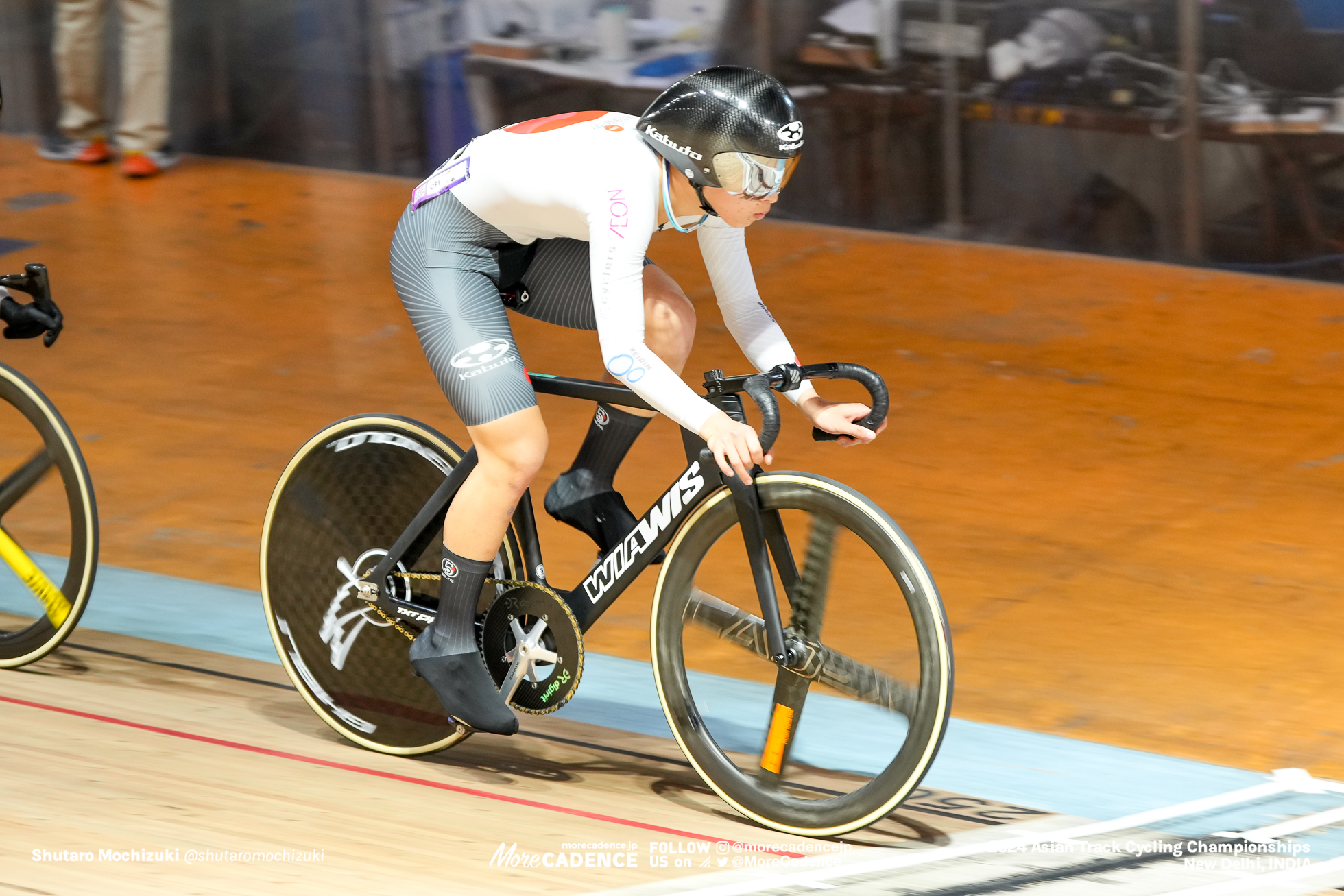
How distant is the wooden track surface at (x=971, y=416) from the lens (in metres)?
4.19

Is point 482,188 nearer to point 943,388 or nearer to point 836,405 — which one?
point 836,405

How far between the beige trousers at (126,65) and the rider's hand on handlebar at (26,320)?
5965 millimetres

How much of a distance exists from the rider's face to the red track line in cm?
113

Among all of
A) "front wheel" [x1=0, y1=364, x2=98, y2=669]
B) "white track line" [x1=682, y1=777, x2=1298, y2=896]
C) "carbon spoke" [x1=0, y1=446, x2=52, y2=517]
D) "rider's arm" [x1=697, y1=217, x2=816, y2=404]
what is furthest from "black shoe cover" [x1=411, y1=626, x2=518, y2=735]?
"carbon spoke" [x1=0, y1=446, x2=52, y2=517]

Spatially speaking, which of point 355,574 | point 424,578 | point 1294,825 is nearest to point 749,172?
point 424,578

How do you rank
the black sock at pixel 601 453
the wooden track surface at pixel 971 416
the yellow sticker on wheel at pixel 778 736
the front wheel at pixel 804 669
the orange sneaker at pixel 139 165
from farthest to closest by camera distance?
the orange sneaker at pixel 139 165 < the wooden track surface at pixel 971 416 < the black sock at pixel 601 453 < the yellow sticker on wheel at pixel 778 736 < the front wheel at pixel 804 669

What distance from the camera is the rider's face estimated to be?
3.03 m

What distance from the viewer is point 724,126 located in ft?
9.74

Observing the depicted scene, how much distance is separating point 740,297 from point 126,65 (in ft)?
23.4

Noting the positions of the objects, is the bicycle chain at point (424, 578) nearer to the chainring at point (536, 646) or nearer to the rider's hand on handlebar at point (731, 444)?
the chainring at point (536, 646)

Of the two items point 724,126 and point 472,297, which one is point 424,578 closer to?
point 472,297

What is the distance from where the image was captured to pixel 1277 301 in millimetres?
7281

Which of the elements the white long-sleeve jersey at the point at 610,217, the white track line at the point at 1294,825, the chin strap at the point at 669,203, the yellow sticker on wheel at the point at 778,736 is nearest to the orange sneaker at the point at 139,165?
the white long-sleeve jersey at the point at 610,217

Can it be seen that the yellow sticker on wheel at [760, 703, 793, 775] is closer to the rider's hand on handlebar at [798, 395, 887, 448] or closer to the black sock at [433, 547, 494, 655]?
the rider's hand on handlebar at [798, 395, 887, 448]
